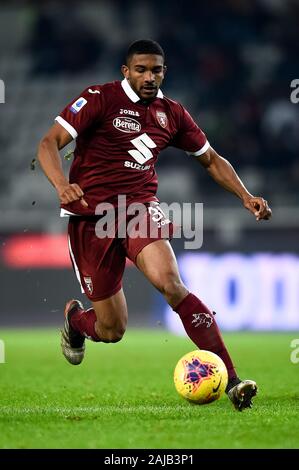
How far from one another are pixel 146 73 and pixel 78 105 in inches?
19.6

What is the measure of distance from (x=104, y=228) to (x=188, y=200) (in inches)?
430

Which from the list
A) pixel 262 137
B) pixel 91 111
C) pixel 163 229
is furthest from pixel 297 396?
pixel 262 137

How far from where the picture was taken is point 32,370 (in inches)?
358

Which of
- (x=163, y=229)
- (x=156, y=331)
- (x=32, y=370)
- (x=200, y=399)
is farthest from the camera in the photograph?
(x=156, y=331)

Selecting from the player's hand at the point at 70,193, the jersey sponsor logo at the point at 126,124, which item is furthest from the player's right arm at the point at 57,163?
the jersey sponsor logo at the point at 126,124

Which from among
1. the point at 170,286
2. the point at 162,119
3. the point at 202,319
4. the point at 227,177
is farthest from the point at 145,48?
the point at 202,319

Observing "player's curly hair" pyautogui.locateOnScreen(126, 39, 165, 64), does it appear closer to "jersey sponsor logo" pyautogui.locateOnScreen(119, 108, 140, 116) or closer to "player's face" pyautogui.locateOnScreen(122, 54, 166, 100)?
"player's face" pyautogui.locateOnScreen(122, 54, 166, 100)

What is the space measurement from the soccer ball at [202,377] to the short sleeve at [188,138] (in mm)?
1688

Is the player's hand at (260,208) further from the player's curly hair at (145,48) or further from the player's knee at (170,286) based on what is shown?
the player's curly hair at (145,48)

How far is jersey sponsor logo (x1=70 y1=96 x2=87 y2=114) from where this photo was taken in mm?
6176

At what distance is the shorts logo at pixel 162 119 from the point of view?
21.5 feet

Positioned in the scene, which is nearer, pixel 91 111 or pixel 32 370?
pixel 91 111
